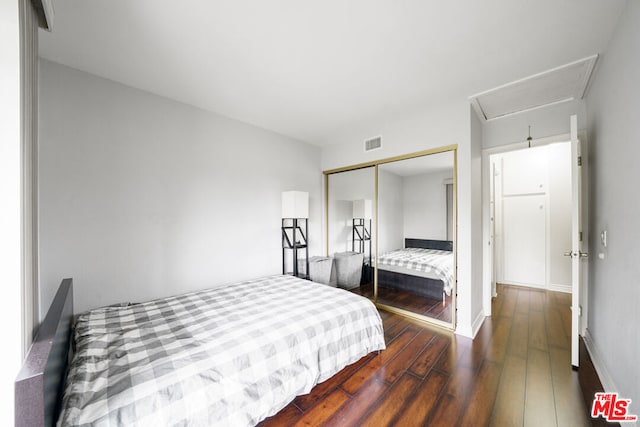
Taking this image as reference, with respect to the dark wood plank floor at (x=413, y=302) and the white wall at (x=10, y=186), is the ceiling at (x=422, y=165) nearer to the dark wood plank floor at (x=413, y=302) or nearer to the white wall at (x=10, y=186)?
the dark wood plank floor at (x=413, y=302)

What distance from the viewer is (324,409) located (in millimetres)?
1554

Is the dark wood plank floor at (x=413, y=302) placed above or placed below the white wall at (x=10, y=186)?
below

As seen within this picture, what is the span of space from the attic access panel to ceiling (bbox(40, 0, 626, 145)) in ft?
0.32

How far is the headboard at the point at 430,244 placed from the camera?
8.84 feet

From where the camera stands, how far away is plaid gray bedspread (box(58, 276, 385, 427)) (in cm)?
107

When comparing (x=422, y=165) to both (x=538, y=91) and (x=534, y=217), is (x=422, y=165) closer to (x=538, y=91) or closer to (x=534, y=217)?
(x=538, y=91)

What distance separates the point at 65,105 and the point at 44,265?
4.31 ft

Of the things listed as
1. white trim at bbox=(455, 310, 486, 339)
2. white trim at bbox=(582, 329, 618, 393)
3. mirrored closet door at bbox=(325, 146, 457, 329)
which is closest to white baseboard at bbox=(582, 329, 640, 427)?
white trim at bbox=(582, 329, 618, 393)

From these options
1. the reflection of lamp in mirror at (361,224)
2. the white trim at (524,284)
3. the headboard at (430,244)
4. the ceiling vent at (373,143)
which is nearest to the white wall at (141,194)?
the reflection of lamp in mirror at (361,224)

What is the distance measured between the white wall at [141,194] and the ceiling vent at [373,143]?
146 cm

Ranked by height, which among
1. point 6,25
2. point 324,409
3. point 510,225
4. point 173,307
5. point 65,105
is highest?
point 65,105

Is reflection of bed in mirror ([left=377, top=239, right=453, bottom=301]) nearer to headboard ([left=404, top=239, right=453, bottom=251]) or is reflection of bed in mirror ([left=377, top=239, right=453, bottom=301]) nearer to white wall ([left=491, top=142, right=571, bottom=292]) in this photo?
headboard ([left=404, top=239, right=453, bottom=251])

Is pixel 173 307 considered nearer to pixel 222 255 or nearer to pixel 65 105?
pixel 222 255

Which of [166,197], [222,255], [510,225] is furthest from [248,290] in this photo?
[510,225]
